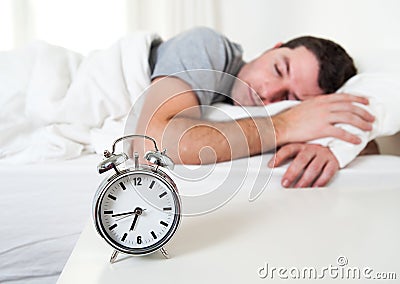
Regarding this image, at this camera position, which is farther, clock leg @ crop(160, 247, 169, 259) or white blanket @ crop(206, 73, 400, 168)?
white blanket @ crop(206, 73, 400, 168)

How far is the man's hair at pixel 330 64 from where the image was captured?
1.39 meters

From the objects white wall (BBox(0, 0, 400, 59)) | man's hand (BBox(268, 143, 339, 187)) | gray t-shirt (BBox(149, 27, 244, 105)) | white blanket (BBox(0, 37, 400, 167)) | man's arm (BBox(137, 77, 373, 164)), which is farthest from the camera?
white wall (BBox(0, 0, 400, 59))

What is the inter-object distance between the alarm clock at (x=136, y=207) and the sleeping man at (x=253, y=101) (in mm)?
116

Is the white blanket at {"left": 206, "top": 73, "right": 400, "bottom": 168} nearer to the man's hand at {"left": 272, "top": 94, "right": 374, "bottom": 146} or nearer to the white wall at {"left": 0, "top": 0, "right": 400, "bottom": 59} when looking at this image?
the man's hand at {"left": 272, "top": 94, "right": 374, "bottom": 146}

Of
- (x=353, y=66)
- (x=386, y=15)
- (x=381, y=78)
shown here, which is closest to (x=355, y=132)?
(x=381, y=78)

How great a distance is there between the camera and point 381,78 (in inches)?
50.8

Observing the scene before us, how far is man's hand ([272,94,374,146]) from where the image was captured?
117 centimetres

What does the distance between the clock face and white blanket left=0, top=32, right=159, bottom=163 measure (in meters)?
0.56

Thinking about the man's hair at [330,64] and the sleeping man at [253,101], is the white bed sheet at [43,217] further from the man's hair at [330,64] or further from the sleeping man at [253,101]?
Result: the man's hair at [330,64]

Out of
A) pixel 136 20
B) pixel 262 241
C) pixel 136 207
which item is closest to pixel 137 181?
pixel 136 207

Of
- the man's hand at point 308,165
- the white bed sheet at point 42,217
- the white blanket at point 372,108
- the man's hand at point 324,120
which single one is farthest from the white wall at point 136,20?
the white bed sheet at point 42,217

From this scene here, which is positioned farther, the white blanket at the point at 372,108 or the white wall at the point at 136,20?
the white wall at the point at 136,20

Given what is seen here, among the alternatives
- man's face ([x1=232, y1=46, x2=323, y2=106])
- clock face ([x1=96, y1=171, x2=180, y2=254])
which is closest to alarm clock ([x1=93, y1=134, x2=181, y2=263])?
clock face ([x1=96, y1=171, x2=180, y2=254])

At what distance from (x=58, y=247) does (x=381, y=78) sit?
831mm
